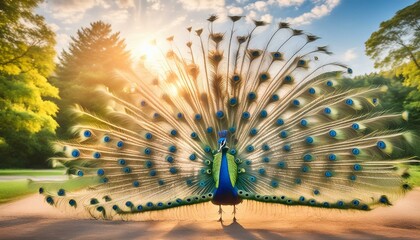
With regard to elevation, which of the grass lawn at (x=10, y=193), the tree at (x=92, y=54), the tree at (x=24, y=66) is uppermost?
the tree at (x=92, y=54)

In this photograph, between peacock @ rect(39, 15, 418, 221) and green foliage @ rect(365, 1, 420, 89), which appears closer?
peacock @ rect(39, 15, 418, 221)

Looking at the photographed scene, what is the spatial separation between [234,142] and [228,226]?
1.51 metres

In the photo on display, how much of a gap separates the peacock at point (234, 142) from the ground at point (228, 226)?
432 mm

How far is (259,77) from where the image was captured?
7234mm

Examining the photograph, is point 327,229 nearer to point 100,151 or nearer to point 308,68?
point 308,68

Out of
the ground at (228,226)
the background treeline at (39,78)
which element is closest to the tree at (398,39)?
the background treeline at (39,78)

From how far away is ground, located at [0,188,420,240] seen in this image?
613cm

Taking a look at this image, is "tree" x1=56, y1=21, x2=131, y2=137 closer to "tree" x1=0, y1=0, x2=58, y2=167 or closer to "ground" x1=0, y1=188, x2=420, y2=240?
"tree" x1=0, y1=0, x2=58, y2=167

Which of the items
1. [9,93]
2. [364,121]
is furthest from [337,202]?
[9,93]

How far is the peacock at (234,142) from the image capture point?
655cm

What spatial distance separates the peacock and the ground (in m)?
0.43

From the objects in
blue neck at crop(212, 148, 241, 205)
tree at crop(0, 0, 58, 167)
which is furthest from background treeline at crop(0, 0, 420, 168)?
blue neck at crop(212, 148, 241, 205)

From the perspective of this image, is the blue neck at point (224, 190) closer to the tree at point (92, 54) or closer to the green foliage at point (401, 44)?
the green foliage at point (401, 44)

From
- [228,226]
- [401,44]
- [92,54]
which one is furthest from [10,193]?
[92,54]
